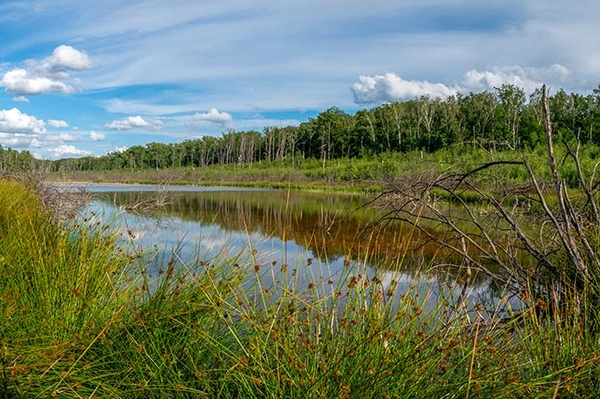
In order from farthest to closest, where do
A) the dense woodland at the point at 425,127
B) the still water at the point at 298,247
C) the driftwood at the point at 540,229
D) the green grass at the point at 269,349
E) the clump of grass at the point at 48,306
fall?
1. the dense woodland at the point at 425,127
2. the driftwood at the point at 540,229
3. the still water at the point at 298,247
4. the clump of grass at the point at 48,306
5. the green grass at the point at 269,349

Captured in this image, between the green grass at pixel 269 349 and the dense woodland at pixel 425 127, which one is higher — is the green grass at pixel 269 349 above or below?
below

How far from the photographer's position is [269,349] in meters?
2.30

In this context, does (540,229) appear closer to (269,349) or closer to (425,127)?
(269,349)

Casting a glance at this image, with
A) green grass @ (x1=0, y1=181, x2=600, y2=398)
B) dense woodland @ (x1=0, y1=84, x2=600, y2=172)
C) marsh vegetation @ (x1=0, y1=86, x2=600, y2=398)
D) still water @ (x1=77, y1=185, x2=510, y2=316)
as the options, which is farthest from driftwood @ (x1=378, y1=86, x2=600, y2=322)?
dense woodland @ (x1=0, y1=84, x2=600, y2=172)

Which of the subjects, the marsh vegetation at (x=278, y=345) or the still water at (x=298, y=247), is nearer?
the marsh vegetation at (x=278, y=345)

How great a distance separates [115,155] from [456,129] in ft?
298

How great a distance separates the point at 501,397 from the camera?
6.53ft

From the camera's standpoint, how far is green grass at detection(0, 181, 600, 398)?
2.09 m

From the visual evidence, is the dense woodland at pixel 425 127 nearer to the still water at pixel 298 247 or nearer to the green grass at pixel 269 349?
the still water at pixel 298 247

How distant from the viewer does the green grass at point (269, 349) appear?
2088 millimetres

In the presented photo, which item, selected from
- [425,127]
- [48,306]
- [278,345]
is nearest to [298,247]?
[48,306]

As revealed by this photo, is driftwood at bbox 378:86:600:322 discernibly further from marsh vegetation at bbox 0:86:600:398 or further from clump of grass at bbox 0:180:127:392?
clump of grass at bbox 0:180:127:392

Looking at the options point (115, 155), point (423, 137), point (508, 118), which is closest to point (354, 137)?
point (423, 137)

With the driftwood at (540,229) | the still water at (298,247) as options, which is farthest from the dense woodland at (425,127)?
the driftwood at (540,229)
